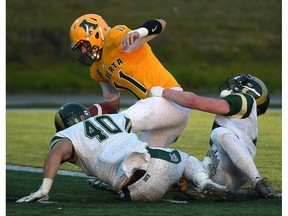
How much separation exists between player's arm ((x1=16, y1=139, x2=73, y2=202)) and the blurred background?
1590cm

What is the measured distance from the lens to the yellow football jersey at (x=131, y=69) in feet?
25.4

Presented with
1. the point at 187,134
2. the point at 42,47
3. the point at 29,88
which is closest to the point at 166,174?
the point at 187,134

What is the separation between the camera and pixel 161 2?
26859 millimetres

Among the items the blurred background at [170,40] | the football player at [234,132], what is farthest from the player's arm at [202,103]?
the blurred background at [170,40]

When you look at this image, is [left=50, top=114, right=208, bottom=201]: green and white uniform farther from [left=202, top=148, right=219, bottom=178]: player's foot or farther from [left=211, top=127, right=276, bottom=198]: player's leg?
[left=211, top=127, right=276, bottom=198]: player's leg

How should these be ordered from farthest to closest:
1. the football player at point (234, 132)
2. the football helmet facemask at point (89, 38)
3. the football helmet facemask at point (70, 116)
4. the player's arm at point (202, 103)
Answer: the football helmet facemask at point (89, 38), the football helmet facemask at point (70, 116), the player's arm at point (202, 103), the football player at point (234, 132)

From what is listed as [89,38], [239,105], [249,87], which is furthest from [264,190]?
[89,38]

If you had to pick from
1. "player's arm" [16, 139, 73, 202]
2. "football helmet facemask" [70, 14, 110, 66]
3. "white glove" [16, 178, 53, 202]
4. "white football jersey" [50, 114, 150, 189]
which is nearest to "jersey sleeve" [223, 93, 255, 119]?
"white football jersey" [50, 114, 150, 189]

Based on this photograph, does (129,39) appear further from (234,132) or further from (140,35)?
(234,132)

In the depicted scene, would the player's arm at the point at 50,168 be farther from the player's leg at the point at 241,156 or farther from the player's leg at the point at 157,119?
the player's leg at the point at 241,156

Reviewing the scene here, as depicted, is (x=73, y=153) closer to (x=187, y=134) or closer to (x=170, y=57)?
(x=187, y=134)

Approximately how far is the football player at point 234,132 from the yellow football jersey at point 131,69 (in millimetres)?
640

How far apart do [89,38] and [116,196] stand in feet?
5.02

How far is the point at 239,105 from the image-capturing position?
6809mm
